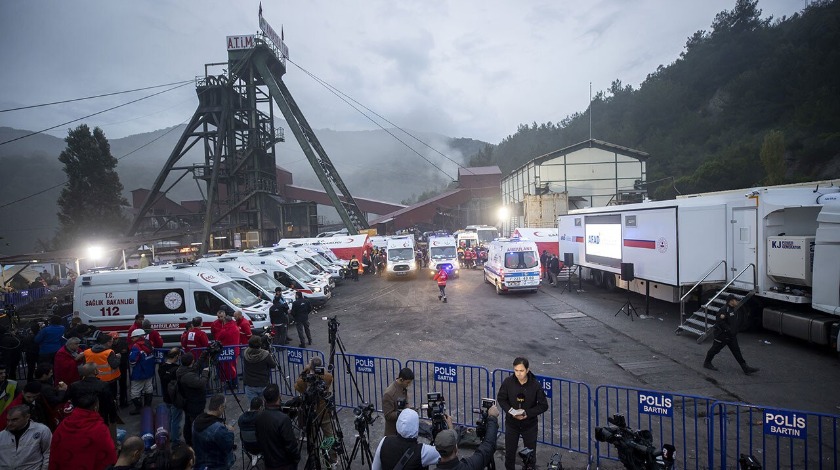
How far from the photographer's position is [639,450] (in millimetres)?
3711

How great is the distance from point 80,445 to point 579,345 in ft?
34.4

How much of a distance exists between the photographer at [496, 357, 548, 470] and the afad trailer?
28.4 ft

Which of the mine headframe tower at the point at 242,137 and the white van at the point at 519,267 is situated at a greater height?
the mine headframe tower at the point at 242,137

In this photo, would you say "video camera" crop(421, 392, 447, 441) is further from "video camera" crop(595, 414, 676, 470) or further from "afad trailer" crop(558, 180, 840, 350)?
"afad trailer" crop(558, 180, 840, 350)

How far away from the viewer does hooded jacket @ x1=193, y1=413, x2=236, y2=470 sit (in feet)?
14.3

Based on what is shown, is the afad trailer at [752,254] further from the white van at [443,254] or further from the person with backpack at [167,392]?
the person with backpack at [167,392]

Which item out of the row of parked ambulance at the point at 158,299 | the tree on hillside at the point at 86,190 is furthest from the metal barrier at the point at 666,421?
the tree on hillside at the point at 86,190

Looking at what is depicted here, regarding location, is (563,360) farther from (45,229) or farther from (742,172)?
(45,229)

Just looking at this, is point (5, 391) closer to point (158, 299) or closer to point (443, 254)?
point (158, 299)

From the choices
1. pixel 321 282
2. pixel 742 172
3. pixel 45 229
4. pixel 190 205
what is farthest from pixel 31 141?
pixel 742 172

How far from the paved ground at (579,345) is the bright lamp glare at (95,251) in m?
11.5

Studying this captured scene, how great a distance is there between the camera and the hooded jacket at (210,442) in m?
4.36

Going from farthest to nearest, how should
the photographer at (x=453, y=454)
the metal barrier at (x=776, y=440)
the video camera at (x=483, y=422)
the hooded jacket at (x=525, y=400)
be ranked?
the hooded jacket at (x=525, y=400), the metal barrier at (x=776, y=440), the video camera at (x=483, y=422), the photographer at (x=453, y=454)

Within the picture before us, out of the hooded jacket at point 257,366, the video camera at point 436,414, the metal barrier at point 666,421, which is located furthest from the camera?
the hooded jacket at point 257,366
